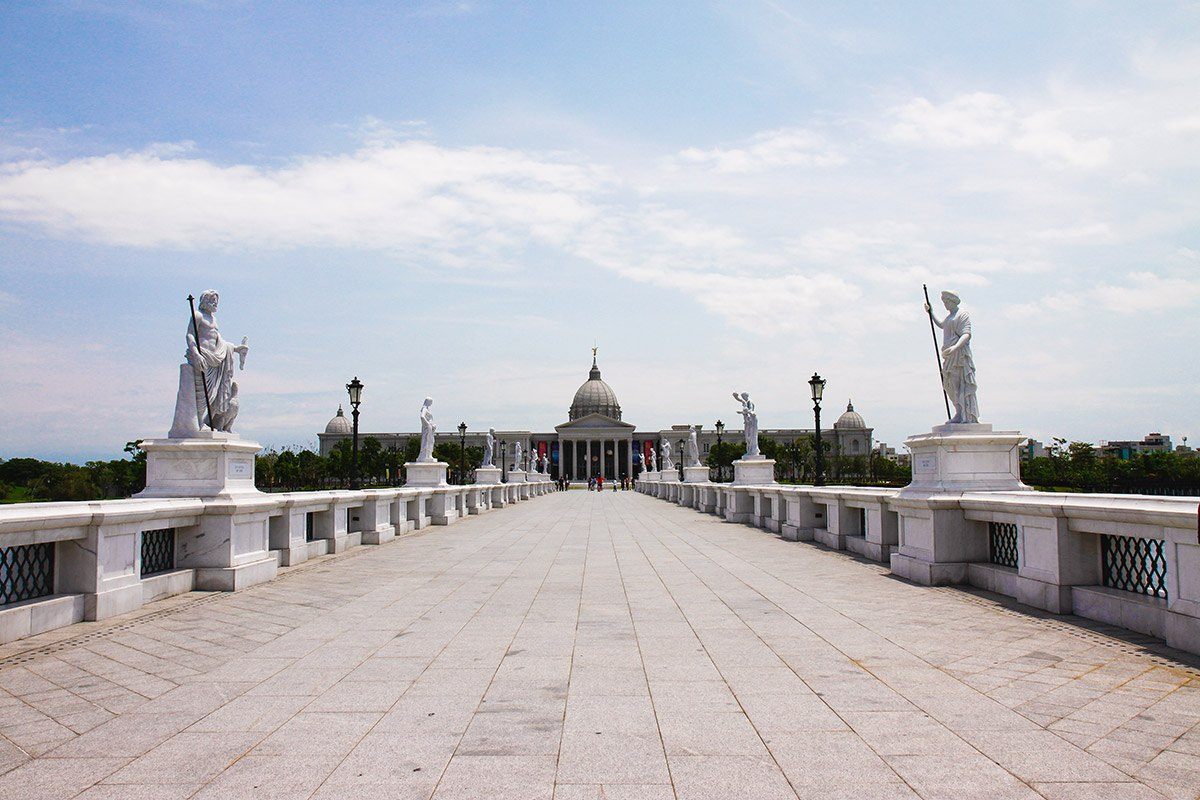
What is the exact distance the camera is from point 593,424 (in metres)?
164

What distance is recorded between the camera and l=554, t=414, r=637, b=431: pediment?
162625 mm

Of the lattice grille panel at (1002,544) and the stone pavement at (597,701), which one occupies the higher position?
the lattice grille panel at (1002,544)

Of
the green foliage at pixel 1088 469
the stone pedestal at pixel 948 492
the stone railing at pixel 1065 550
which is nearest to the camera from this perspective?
the stone railing at pixel 1065 550

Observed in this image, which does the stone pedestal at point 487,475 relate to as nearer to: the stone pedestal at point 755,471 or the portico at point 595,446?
the stone pedestal at point 755,471

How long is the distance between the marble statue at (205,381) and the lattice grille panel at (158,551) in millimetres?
1453

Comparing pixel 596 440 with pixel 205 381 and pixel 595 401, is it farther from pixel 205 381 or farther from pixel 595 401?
pixel 205 381

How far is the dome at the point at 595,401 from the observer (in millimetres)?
173250

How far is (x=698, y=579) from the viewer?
12.9 m

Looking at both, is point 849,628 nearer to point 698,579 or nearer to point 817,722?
point 817,722

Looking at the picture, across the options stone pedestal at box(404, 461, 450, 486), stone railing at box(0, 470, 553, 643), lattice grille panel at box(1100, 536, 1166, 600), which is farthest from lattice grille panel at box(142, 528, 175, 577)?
stone pedestal at box(404, 461, 450, 486)

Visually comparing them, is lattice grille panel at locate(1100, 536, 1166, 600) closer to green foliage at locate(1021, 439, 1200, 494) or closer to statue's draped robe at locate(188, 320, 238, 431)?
statue's draped robe at locate(188, 320, 238, 431)

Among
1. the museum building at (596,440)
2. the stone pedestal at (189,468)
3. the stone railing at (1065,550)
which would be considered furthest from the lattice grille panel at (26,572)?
the museum building at (596,440)

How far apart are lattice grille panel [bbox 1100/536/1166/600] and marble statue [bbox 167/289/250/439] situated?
443 inches

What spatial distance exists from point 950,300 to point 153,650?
11.4 meters
